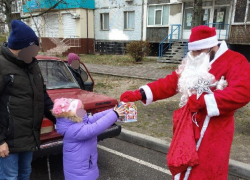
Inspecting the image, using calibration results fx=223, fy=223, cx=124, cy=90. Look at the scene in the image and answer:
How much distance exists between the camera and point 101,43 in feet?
68.3

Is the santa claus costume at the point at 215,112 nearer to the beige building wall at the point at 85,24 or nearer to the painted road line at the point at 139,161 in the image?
the painted road line at the point at 139,161

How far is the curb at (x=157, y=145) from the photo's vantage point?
A: 3176 millimetres

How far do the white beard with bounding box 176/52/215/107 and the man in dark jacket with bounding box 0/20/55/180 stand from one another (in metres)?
1.33

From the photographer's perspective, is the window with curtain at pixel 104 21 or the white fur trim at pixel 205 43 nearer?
the white fur trim at pixel 205 43

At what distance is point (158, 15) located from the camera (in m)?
17.5

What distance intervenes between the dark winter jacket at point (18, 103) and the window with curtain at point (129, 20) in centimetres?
1768

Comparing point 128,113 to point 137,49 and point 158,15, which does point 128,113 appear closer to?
point 137,49

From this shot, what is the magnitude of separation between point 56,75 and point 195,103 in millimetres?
2800

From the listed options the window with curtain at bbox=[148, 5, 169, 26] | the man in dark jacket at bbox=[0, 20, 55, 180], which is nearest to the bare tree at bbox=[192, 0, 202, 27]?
the man in dark jacket at bbox=[0, 20, 55, 180]

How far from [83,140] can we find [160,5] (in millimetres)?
16832

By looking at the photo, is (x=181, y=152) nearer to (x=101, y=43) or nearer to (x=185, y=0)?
(x=185, y=0)

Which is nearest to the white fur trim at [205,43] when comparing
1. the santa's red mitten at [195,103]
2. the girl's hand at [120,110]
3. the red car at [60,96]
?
the santa's red mitten at [195,103]

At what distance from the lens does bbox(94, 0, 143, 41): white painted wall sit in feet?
60.1

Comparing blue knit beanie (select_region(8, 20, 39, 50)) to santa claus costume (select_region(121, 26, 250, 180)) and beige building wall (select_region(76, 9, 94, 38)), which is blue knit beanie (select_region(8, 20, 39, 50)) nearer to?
santa claus costume (select_region(121, 26, 250, 180))
